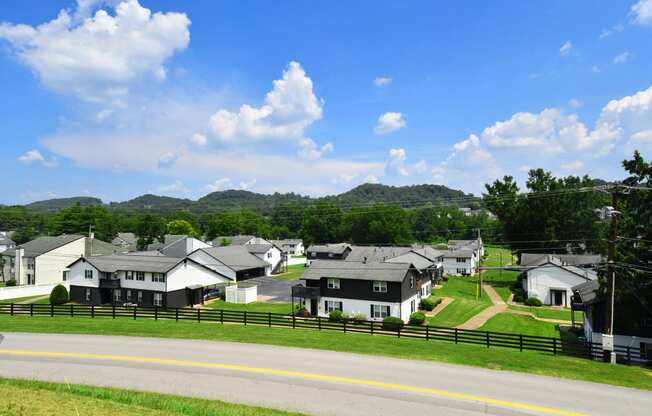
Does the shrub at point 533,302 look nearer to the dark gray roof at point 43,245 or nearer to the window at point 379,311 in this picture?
the window at point 379,311

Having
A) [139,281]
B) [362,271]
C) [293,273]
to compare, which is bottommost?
[293,273]

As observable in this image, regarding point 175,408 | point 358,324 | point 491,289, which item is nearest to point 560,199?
point 491,289

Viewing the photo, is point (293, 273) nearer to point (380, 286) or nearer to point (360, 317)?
point (360, 317)

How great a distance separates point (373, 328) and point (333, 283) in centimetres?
1363

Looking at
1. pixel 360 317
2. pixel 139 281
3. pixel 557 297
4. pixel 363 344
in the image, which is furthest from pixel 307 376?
pixel 557 297

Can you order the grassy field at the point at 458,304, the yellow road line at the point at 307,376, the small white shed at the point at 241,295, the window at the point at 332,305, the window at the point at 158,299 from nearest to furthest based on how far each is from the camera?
the yellow road line at the point at 307,376, the grassy field at the point at 458,304, the window at the point at 332,305, the window at the point at 158,299, the small white shed at the point at 241,295

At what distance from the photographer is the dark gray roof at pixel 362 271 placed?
38.3 metres

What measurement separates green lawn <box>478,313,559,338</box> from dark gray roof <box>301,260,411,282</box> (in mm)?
9054

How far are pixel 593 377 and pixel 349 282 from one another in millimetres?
23480

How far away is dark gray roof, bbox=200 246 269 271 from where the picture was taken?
6575 centimetres

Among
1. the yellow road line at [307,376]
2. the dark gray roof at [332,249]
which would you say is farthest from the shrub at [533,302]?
the yellow road line at [307,376]

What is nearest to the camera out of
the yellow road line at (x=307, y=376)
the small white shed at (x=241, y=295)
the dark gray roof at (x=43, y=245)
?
the yellow road line at (x=307, y=376)

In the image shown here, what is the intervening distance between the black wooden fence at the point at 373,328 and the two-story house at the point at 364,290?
7.12 meters

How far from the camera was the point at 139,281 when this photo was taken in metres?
45.5
